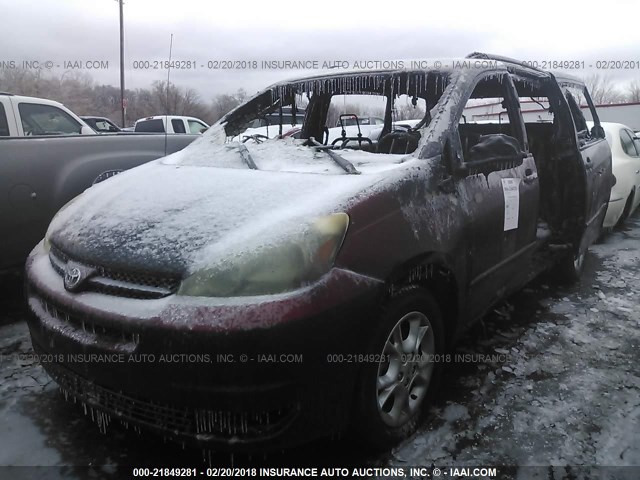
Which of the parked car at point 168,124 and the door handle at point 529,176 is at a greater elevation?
the door handle at point 529,176

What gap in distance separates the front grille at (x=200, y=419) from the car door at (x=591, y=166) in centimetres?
307

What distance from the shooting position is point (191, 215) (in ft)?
6.60

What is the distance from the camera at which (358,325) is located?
1821mm

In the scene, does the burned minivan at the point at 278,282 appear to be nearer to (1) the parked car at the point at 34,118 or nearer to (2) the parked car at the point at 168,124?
(1) the parked car at the point at 34,118

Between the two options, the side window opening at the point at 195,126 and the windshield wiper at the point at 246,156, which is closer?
the windshield wiper at the point at 246,156

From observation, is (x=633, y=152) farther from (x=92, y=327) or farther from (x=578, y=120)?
(x=92, y=327)

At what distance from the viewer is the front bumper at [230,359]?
167cm

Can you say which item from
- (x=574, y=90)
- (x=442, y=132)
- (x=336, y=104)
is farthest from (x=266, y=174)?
(x=574, y=90)

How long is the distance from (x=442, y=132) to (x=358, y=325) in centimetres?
111

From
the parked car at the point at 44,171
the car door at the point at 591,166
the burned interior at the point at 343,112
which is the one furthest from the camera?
the car door at the point at 591,166

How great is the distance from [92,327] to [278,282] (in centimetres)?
70

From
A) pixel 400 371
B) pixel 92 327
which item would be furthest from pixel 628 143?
pixel 92 327

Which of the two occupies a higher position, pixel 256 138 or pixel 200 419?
pixel 256 138

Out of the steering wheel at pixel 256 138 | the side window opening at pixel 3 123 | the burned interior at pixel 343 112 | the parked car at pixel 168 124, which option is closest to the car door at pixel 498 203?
the burned interior at pixel 343 112
